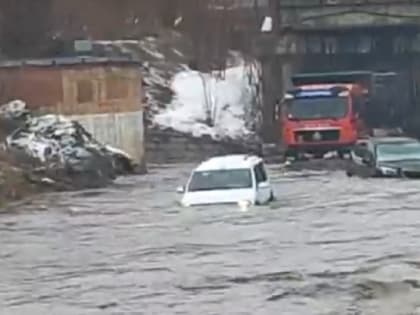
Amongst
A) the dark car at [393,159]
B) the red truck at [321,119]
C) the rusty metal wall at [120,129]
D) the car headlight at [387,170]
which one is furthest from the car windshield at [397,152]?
the rusty metal wall at [120,129]

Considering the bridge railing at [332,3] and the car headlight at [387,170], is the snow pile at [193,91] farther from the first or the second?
the car headlight at [387,170]

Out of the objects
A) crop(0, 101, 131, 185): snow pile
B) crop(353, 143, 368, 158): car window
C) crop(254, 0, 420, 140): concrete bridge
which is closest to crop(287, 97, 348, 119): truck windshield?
crop(353, 143, 368, 158): car window

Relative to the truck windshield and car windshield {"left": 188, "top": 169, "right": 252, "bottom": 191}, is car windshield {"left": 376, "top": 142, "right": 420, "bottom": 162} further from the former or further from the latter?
car windshield {"left": 188, "top": 169, "right": 252, "bottom": 191}

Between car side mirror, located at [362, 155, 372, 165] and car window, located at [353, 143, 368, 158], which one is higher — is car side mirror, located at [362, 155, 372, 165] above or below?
below

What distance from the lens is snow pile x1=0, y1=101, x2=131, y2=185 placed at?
1940 inches

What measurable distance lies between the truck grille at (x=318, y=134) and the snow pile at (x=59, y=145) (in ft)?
21.7

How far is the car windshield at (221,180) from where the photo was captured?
32.6 m

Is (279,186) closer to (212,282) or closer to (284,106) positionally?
(284,106)

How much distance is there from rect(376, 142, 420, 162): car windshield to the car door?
817cm

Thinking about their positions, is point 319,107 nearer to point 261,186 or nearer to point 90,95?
point 90,95

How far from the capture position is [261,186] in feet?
111

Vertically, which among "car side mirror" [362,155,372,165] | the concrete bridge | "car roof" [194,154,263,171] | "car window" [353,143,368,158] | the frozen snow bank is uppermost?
the concrete bridge

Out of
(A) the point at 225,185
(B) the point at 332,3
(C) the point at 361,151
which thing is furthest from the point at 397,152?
(B) the point at 332,3

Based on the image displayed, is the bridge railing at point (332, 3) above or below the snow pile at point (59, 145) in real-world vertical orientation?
above
